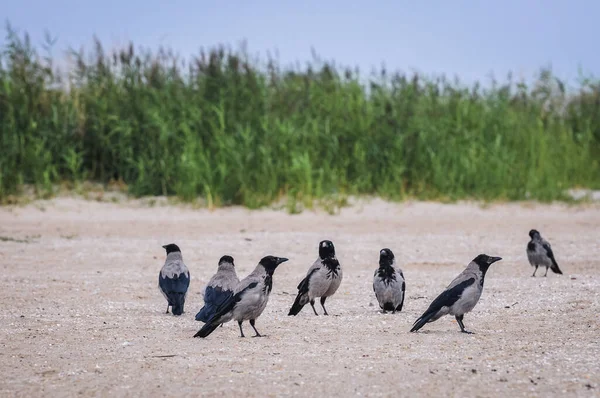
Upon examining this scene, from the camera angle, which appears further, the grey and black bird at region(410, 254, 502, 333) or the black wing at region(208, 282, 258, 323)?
the grey and black bird at region(410, 254, 502, 333)

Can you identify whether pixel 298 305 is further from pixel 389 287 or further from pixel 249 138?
pixel 249 138

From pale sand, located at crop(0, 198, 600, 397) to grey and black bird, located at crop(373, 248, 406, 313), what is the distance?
0.40ft

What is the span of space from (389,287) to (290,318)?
0.83 metres

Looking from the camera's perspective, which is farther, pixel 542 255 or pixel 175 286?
pixel 542 255

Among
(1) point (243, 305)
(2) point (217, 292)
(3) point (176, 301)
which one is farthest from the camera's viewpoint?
(3) point (176, 301)

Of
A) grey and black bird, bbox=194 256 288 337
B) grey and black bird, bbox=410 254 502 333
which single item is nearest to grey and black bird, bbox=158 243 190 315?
grey and black bird, bbox=194 256 288 337

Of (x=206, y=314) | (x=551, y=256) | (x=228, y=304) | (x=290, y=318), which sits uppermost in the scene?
(x=551, y=256)

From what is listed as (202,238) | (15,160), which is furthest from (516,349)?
(15,160)

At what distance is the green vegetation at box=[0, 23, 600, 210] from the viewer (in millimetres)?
16047

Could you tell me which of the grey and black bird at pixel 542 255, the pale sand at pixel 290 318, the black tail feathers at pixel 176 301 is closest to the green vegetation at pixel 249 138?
the pale sand at pixel 290 318

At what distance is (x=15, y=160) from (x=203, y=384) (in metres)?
11.3

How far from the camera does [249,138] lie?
53.3ft

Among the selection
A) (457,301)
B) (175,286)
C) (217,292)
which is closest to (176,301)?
(175,286)

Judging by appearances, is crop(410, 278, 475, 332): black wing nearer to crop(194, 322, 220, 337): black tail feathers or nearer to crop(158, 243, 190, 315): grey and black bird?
crop(194, 322, 220, 337): black tail feathers
